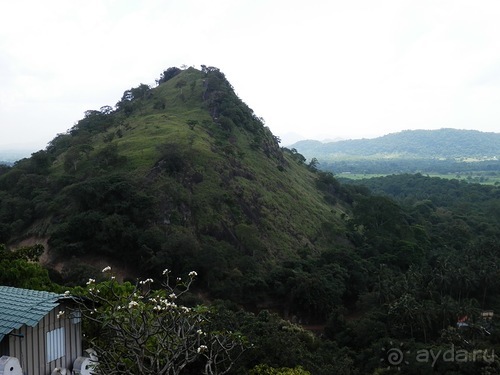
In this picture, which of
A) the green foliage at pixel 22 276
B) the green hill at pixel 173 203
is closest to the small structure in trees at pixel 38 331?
the green foliage at pixel 22 276

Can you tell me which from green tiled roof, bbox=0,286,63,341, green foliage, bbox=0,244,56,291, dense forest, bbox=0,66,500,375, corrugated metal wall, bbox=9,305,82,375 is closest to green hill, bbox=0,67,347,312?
dense forest, bbox=0,66,500,375

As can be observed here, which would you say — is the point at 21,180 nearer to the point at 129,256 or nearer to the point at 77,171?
the point at 77,171

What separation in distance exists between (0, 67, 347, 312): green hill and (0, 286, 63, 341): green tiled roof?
80.6ft

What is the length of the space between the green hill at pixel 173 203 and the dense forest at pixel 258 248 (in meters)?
0.17

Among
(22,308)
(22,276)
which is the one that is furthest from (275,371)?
(22,276)

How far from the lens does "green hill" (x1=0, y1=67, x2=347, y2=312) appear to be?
4075cm

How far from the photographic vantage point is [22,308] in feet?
33.5

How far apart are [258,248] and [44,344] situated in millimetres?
36181

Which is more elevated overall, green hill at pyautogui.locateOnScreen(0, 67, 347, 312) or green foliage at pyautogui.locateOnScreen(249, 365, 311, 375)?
green hill at pyautogui.locateOnScreen(0, 67, 347, 312)

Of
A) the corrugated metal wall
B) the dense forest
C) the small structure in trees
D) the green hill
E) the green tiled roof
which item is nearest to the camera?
the green tiled roof

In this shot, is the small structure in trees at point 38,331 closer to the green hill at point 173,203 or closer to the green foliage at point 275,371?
the green foliage at point 275,371

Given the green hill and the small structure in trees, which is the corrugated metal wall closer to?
the small structure in trees

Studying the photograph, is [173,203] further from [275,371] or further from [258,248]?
[275,371]

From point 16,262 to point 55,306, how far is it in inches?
504
